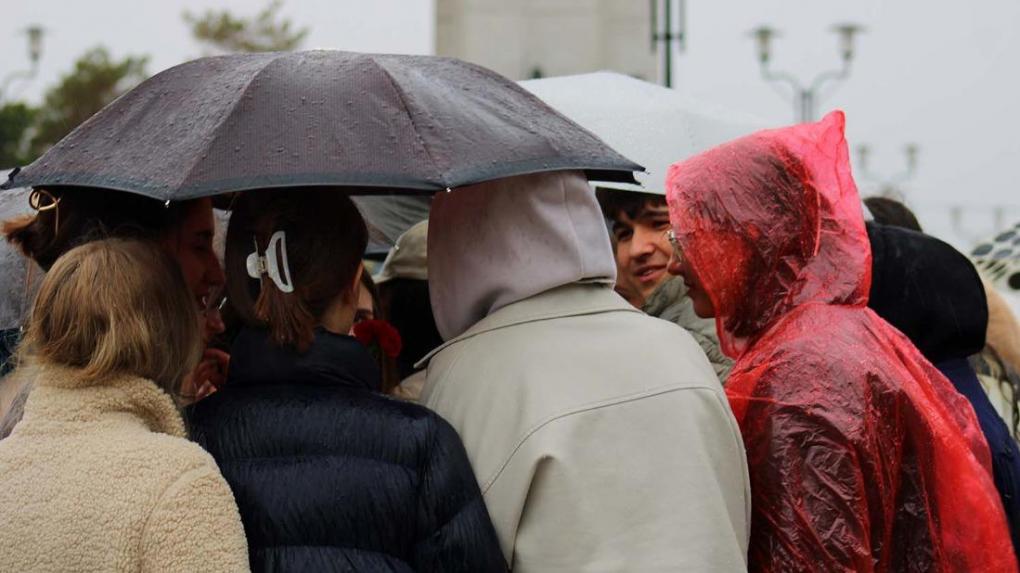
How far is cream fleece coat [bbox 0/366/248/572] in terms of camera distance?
238 cm

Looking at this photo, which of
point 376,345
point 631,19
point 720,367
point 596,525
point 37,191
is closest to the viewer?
point 596,525

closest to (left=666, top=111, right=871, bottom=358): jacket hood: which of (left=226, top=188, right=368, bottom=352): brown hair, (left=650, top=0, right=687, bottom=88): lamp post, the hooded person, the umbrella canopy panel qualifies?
the hooded person

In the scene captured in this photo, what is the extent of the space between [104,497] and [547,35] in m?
14.9

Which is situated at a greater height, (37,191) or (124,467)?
(37,191)

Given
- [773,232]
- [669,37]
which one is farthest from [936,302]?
[669,37]

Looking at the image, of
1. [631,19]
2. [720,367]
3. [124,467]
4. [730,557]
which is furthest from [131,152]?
[631,19]

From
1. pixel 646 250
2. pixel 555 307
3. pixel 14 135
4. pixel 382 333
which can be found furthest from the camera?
pixel 14 135

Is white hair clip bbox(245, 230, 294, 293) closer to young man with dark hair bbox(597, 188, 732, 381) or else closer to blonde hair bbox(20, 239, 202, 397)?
blonde hair bbox(20, 239, 202, 397)

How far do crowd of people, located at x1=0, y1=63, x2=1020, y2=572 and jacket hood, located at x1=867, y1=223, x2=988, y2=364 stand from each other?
0.34m

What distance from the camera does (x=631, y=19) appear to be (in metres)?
17.6

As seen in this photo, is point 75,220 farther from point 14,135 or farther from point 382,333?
point 14,135

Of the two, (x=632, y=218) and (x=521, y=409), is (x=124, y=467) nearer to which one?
(x=521, y=409)

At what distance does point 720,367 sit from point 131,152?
6.21 ft

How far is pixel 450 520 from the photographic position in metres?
2.53
